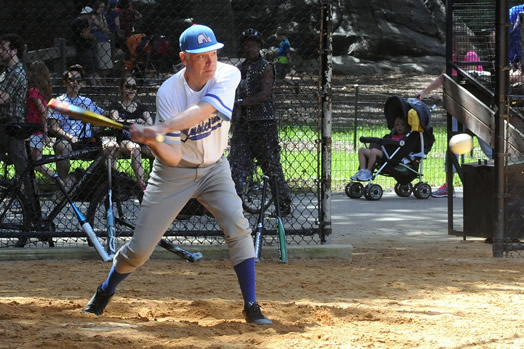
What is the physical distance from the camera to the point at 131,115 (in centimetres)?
997

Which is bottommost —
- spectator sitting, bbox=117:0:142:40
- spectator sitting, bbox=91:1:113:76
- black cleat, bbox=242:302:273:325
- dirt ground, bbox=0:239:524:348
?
dirt ground, bbox=0:239:524:348

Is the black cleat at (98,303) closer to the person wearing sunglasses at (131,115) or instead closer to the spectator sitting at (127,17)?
the person wearing sunglasses at (131,115)

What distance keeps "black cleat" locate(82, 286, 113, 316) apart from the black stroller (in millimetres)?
7940

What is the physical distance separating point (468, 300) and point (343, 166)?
32.2 feet

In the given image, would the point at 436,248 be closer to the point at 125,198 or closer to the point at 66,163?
the point at 125,198

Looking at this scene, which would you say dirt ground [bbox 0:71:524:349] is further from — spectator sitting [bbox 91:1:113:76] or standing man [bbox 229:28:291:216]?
spectator sitting [bbox 91:1:113:76]

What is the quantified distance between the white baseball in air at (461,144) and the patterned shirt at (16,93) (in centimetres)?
471

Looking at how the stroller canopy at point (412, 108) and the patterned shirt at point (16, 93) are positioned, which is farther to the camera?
the stroller canopy at point (412, 108)

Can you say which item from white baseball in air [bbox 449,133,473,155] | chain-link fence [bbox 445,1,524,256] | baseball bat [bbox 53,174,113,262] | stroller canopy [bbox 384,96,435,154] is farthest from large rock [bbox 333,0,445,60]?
baseball bat [bbox 53,174,113,262]

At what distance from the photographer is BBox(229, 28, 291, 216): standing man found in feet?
32.9

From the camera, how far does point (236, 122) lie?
10.2 meters

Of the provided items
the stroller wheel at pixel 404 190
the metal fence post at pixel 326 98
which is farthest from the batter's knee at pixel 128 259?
the stroller wheel at pixel 404 190

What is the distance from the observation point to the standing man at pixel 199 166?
5848mm

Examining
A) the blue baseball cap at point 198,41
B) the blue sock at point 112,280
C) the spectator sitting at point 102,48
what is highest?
the spectator sitting at point 102,48
